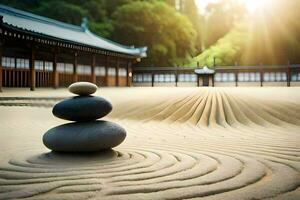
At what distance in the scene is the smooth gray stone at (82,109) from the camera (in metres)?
4.75

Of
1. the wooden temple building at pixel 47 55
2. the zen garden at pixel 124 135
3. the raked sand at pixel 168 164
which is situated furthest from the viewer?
the wooden temple building at pixel 47 55

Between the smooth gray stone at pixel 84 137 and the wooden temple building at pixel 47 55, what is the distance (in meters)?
11.4

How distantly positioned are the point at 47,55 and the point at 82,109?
16.8 m

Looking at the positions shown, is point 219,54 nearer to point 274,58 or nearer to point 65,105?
point 274,58

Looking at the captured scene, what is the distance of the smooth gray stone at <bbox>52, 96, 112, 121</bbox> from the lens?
187 inches

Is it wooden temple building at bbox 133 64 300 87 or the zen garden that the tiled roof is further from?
wooden temple building at bbox 133 64 300 87

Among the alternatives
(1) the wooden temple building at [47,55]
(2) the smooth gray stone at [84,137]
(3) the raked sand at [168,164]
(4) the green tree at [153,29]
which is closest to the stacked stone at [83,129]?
(2) the smooth gray stone at [84,137]

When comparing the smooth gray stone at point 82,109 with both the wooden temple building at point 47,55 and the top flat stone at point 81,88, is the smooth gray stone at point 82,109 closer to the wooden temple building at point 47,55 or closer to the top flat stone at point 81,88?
the top flat stone at point 81,88

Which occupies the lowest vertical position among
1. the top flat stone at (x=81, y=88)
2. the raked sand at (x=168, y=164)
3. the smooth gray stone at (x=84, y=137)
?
the raked sand at (x=168, y=164)

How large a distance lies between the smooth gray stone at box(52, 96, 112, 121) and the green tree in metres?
29.8

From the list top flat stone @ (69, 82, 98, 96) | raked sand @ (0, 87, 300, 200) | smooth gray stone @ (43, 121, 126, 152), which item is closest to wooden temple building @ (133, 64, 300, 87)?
raked sand @ (0, 87, 300, 200)

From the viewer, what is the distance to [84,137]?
175 inches

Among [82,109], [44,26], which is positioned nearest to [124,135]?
[82,109]

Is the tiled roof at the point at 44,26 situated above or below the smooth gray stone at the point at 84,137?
above
